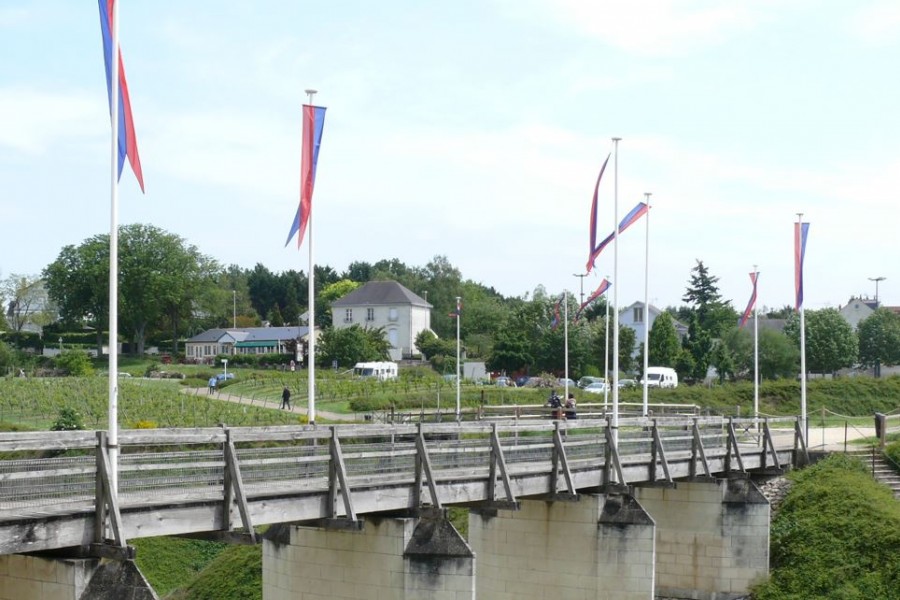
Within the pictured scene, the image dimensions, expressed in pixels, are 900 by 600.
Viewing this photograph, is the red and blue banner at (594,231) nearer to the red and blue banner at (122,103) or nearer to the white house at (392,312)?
the red and blue banner at (122,103)

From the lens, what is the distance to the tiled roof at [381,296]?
12738cm

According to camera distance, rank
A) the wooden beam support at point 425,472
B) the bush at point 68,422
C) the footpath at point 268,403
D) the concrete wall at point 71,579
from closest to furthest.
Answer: the concrete wall at point 71,579 → the wooden beam support at point 425,472 → the bush at point 68,422 → the footpath at point 268,403

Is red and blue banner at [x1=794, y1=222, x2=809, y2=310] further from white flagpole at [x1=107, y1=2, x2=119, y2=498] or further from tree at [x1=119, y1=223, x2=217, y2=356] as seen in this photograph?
tree at [x1=119, y1=223, x2=217, y2=356]

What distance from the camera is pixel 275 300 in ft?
570

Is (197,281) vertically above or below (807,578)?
above

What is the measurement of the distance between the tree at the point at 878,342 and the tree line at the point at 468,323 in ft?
0.38

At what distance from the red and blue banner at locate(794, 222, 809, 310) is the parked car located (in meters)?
31.5

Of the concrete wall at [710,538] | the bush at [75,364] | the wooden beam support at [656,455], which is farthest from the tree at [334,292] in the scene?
the wooden beam support at [656,455]

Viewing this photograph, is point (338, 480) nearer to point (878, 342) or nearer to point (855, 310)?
point (878, 342)

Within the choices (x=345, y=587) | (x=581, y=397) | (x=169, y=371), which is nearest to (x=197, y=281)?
(x=169, y=371)

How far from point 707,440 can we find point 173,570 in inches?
668

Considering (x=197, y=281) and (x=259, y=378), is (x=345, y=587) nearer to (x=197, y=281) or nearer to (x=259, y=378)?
(x=259, y=378)

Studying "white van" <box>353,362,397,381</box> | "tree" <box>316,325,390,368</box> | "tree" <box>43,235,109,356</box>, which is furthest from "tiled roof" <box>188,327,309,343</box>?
"white van" <box>353,362,397,381</box>

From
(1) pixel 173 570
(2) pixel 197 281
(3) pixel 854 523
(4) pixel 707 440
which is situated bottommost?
(1) pixel 173 570
